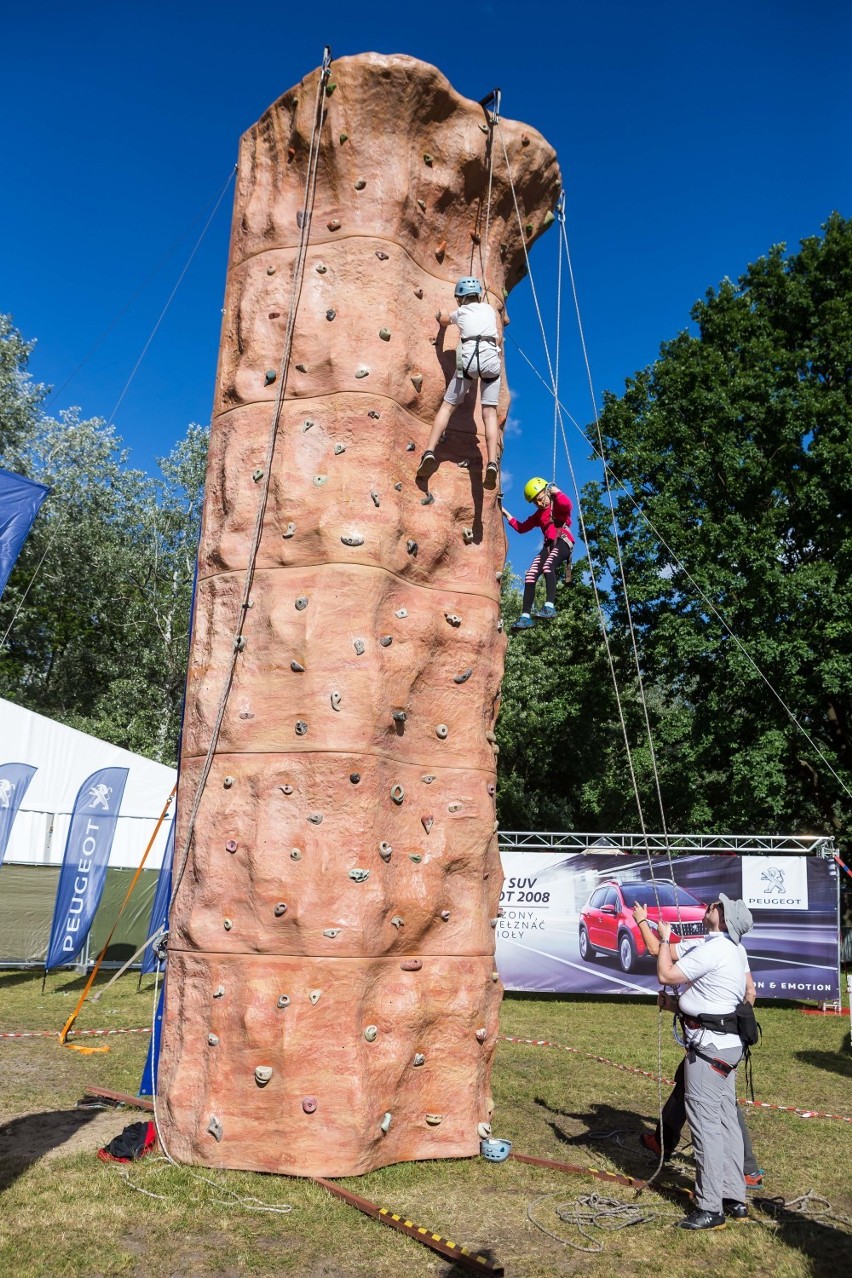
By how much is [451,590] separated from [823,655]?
14081 mm

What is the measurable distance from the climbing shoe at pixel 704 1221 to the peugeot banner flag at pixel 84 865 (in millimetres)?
10911

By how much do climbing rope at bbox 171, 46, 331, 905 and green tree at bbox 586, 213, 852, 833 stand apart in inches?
528

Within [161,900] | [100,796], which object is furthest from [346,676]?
[100,796]

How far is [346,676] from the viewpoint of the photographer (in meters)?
7.58

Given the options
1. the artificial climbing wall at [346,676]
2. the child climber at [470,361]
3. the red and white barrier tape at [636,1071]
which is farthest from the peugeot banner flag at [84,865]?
the child climber at [470,361]

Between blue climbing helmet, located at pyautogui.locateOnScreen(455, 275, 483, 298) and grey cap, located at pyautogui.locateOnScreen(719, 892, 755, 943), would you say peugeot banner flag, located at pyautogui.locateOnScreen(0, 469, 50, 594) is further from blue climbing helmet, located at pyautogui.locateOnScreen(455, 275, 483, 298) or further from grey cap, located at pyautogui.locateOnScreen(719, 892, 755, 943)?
grey cap, located at pyautogui.locateOnScreen(719, 892, 755, 943)

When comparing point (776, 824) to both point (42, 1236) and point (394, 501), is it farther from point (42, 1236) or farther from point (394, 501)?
point (42, 1236)

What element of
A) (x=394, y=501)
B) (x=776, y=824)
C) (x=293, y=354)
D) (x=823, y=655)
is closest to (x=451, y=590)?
(x=394, y=501)

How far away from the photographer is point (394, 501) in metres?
8.02

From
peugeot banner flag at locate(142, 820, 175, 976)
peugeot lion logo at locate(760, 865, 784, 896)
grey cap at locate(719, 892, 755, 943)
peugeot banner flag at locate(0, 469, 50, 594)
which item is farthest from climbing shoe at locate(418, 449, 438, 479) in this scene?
peugeot lion logo at locate(760, 865, 784, 896)

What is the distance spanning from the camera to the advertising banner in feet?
57.8

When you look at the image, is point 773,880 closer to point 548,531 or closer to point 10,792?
point 548,531

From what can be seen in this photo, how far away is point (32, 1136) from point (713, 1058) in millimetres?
5064

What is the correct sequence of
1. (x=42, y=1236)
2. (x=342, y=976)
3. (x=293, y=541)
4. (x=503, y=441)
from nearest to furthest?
1. (x=42, y=1236)
2. (x=342, y=976)
3. (x=293, y=541)
4. (x=503, y=441)
